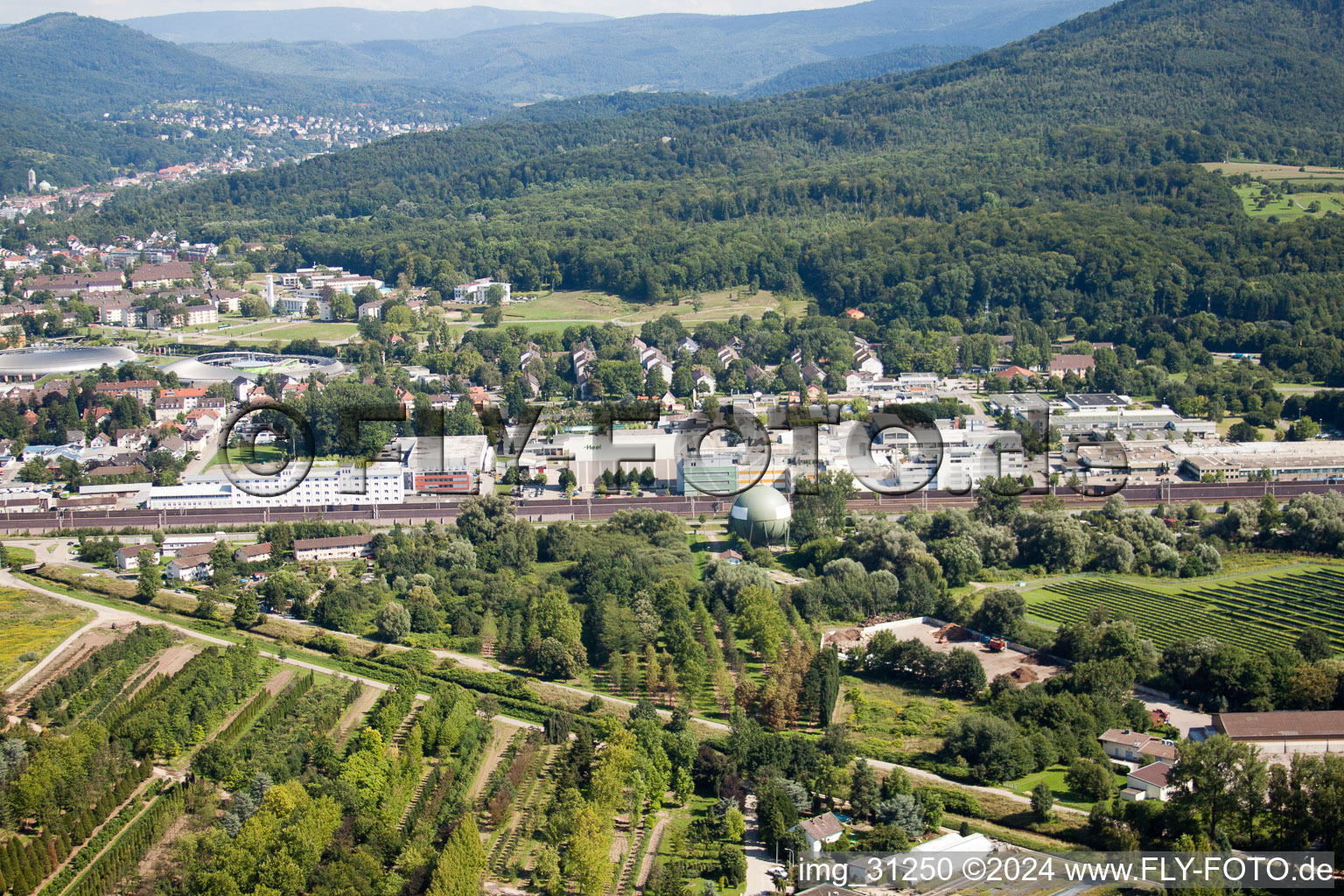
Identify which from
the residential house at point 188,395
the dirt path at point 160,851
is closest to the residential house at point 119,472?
the residential house at point 188,395

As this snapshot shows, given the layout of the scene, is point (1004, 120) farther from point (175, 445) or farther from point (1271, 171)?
point (175, 445)

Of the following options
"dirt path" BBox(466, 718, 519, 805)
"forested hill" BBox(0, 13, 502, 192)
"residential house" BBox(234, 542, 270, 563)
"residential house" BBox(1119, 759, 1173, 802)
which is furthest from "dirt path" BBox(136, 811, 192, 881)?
"forested hill" BBox(0, 13, 502, 192)

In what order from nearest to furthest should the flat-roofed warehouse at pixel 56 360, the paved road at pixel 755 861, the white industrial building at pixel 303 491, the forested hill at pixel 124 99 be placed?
1. the paved road at pixel 755 861
2. the white industrial building at pixel 303 491
3. the flat-roofed warehouse at pixel 56 360
4. the forested hill at pixel 124 99

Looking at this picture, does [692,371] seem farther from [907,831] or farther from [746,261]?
[907,831]

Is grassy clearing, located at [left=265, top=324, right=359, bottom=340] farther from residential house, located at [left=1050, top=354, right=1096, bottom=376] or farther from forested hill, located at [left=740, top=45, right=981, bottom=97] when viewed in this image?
forested hill, located at [left=740, top=45, right=981, bottom=97]

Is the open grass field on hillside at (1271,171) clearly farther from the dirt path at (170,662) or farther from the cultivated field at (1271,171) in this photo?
the dirt path at (170,662)

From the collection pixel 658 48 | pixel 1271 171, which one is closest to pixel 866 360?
pixel 1271 171
